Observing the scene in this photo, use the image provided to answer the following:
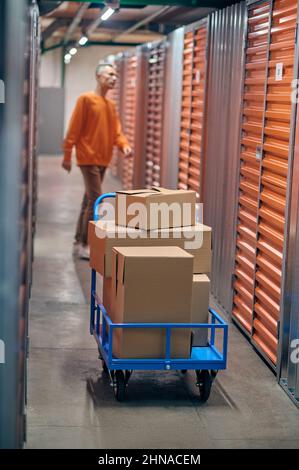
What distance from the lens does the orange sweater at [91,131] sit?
9.81 m

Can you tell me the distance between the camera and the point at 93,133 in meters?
9.95

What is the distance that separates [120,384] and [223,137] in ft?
10.6

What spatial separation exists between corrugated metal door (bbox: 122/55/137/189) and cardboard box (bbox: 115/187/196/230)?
32.8 ft

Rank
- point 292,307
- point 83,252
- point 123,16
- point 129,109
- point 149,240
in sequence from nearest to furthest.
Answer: point 149,240, point 292,307, point 83,252, point 129,109, point 123,16

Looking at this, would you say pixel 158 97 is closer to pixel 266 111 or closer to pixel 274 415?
pixel 266 111

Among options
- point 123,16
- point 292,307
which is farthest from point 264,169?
point 123,16

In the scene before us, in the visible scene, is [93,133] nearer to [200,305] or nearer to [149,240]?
[149,240]

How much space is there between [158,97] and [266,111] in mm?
6075

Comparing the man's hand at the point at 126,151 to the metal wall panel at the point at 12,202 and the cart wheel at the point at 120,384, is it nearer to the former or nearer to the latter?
the cart wheel at the point at 120,384

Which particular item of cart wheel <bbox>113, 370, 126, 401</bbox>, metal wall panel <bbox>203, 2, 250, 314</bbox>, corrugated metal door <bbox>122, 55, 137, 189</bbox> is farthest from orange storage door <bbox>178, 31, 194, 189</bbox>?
corrugated metal door <bbox>122, 55, 137, 189</bbox>

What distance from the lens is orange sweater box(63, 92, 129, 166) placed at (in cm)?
981
